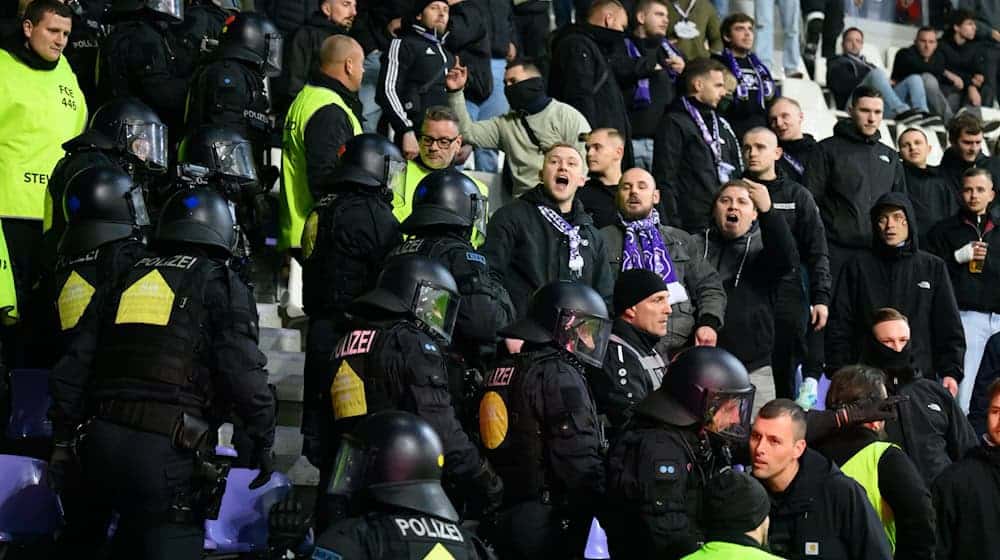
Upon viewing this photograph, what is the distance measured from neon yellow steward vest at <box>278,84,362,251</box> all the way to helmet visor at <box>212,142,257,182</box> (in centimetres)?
45

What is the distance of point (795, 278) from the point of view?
11039 mm

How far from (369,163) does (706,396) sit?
274 cm

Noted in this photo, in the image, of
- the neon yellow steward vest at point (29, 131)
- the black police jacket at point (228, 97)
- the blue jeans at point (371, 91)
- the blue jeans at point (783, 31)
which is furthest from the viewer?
the blue jeans at point (783, 31)

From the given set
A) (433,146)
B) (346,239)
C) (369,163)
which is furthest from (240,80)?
(346,239)

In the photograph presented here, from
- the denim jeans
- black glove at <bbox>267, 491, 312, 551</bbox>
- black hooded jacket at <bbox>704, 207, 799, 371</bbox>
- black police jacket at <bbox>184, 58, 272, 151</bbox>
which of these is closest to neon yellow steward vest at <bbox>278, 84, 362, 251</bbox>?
black police jacket at <bbox>184, 58, 272, 151</bbox>

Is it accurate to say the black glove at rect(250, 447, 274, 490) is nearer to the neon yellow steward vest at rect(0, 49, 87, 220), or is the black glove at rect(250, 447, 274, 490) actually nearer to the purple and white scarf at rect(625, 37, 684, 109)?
the neon yellow steward vest at rect(0, 49, 87, 220)

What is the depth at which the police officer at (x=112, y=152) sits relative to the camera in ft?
30.3

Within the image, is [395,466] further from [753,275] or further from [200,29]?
[200,29]

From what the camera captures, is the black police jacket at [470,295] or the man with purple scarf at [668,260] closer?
the black police jacket at [470,295]

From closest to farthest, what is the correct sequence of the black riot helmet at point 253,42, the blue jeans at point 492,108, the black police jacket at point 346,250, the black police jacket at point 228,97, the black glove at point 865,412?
the black glove at point 865,412, the black police jacket at point 346,250, the black police jacket at point 228,97, the black riot helmet at point 253,42, the blue jeans at point 492,108

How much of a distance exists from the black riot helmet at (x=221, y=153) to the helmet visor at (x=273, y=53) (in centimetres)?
99

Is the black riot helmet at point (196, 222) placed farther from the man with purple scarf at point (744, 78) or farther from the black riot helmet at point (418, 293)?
the man with purple scarf at point (744, 78)

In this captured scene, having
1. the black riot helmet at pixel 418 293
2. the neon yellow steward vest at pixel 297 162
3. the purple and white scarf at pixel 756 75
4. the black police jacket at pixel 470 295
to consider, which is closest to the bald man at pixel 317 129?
the neon yellow steward vest at pixel 297 162

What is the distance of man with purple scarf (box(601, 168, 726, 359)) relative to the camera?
10297 millimetres
